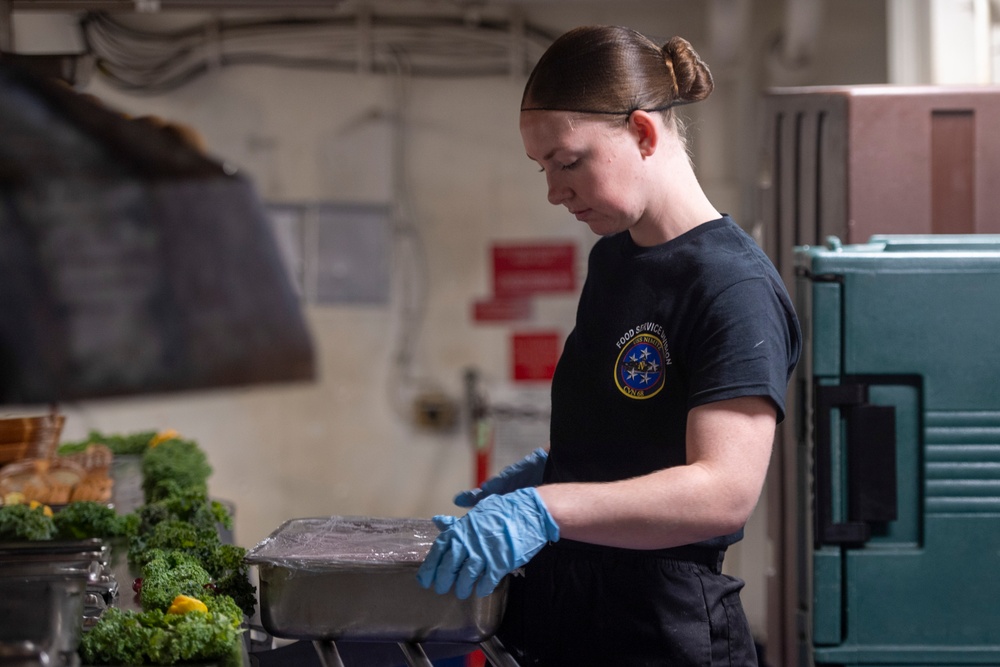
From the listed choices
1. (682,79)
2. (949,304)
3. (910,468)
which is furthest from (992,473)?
(682,79)

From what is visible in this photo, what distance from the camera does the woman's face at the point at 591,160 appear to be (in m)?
1.20

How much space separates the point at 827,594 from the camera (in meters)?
1.54

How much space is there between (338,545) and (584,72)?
2.22 ft

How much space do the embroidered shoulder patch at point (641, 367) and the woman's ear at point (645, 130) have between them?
0.23 meters

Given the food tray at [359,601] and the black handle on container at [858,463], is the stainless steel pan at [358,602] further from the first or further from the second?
the black handle on container at [858,463]

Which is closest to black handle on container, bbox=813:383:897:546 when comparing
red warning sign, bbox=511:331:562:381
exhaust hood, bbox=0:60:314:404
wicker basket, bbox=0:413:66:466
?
wicker basket, bbox=0:413:66:466

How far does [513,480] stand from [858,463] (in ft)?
1.75

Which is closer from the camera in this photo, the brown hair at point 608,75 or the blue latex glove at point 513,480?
the brown hair at point 608,75

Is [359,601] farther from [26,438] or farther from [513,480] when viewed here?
[26,438]

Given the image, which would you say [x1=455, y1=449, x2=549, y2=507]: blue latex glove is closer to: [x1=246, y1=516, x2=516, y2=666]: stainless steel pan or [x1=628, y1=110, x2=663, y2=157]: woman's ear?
[x1=246, y1=516, x2=516, y2=666]: stainless steel pan

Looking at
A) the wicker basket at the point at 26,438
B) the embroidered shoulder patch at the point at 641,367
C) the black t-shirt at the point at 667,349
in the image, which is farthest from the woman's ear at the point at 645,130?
the wicker basket at the point at 26,438

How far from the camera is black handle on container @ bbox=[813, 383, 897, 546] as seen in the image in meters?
1.51

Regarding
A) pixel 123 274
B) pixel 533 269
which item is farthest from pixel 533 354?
pixel 123 274

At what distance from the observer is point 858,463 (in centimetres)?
153
